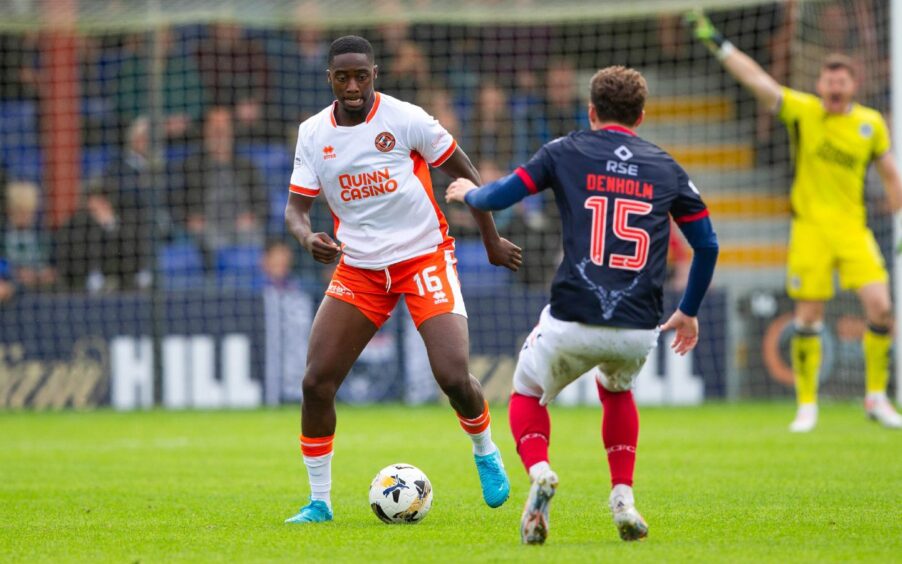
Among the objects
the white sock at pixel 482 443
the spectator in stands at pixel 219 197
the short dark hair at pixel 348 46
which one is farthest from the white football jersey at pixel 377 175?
the spectator in stands at pixel 219 197

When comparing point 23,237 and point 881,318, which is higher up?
point 23,237

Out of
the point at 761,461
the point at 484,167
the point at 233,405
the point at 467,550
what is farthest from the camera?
the point at 484,167

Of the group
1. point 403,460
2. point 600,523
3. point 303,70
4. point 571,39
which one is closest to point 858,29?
point 571,39

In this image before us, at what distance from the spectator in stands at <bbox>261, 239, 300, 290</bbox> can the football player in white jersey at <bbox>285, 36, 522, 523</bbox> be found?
8.84 metres

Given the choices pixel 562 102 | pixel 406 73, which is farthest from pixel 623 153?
pixel 562 102

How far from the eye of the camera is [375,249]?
6641mm

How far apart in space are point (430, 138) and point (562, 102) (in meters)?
11.4

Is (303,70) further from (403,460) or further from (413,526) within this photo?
(413,526)

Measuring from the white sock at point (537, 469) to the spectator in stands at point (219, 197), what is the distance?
1158 centimetres

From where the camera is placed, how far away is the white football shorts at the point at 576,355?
214 inches

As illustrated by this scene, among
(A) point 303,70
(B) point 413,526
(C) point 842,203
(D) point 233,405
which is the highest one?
(A) point 303,70

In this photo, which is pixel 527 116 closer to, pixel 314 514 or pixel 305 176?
pixel 305 176

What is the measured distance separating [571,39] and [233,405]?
278 inches

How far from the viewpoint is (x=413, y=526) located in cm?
623
